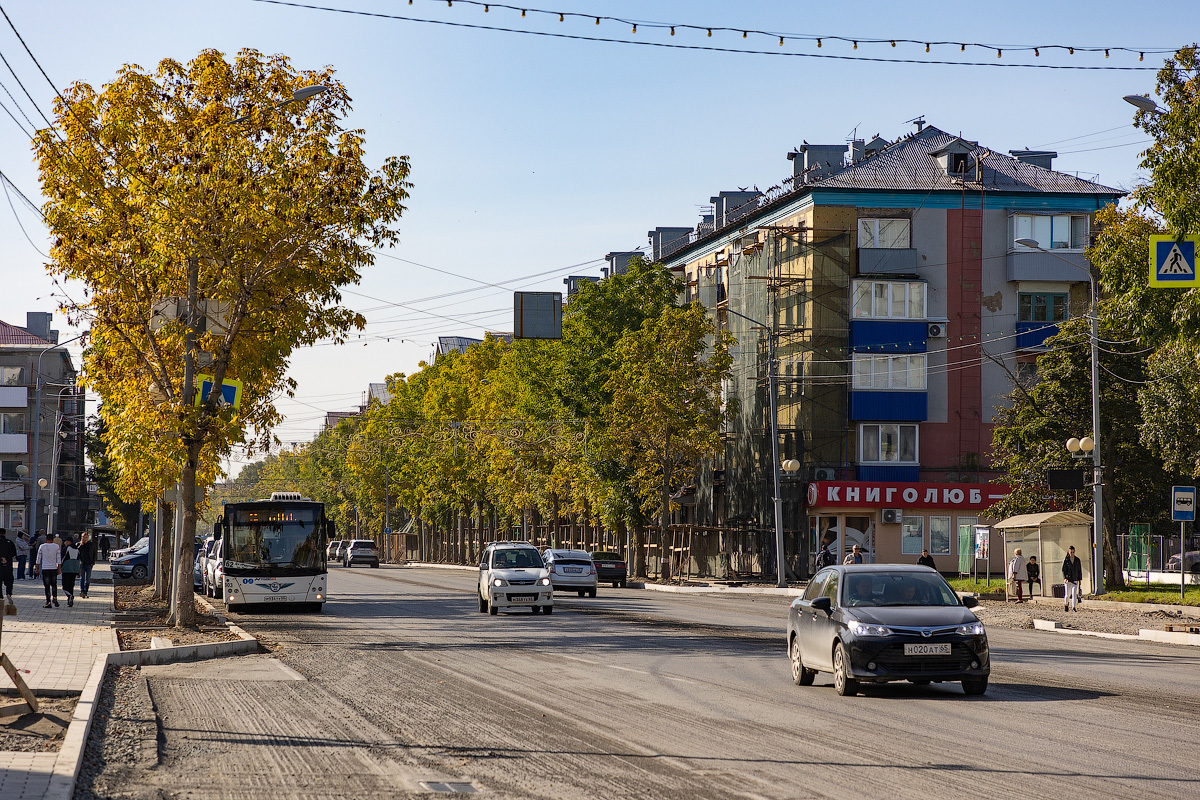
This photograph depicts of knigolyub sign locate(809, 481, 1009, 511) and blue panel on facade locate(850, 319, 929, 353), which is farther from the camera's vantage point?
blue panel on facade locate(850, 319, 929, 353)

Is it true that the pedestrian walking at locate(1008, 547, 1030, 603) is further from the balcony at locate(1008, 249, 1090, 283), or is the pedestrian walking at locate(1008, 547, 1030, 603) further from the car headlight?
the car headlight

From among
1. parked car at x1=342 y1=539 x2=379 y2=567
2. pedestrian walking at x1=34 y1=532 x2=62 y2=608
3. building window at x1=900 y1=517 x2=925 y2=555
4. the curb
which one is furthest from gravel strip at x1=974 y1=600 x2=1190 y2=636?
parked car at x1=342 y1=539 x2=379 y2=567

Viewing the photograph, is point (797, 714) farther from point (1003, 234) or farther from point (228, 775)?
point (1003, 234)

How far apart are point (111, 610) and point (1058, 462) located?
32.0m

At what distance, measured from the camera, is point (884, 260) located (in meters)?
59.0

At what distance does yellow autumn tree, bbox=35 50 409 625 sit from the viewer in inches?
972

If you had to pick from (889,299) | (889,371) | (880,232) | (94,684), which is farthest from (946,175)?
(94,684)

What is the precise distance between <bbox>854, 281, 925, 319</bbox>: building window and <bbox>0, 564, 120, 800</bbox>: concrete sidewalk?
34.5m

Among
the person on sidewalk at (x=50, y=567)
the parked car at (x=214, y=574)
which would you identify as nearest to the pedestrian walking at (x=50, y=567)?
the person on sidewalk at (x=50, y=567)

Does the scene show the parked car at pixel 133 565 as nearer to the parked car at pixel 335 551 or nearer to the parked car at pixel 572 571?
the parked car at pixel 572 571

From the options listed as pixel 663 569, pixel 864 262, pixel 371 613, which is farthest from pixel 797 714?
pixel 864 262

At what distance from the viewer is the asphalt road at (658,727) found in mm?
8914

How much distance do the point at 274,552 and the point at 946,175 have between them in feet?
125

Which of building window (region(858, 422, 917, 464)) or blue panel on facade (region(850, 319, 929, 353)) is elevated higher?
blue panel on facade (region(850, 319, 929, 353))
